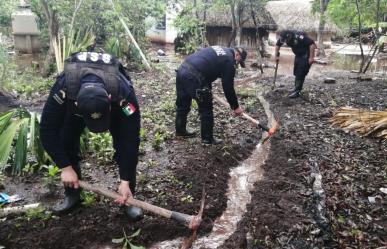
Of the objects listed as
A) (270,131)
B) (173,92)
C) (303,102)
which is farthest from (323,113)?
(173,92)

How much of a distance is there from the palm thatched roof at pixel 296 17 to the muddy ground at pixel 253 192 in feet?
67.8

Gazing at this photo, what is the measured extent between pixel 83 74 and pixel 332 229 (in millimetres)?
2689

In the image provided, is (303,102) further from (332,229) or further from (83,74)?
(83,74)

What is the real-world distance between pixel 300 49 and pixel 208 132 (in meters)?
4.28

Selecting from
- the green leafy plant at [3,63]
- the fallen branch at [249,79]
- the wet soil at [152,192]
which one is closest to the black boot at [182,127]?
the wet soil at [152,192]

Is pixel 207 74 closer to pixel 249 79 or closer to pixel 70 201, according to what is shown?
pixel 70 201

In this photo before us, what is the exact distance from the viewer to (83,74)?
109 inches

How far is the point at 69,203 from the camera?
370 centimetres

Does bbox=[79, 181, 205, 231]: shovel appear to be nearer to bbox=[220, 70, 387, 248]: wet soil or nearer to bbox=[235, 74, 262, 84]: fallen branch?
bbox=[220, 70, 387, 248]: wet soil

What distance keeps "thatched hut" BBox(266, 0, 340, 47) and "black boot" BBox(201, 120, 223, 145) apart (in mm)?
21560

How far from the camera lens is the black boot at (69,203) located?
367 centimetres

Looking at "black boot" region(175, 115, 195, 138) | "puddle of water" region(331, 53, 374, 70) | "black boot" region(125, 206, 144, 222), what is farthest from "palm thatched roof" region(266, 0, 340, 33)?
"black boot" region(125, 206, 144, 222)

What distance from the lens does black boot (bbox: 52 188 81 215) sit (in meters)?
3.67

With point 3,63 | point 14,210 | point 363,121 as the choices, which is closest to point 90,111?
point 14,210
